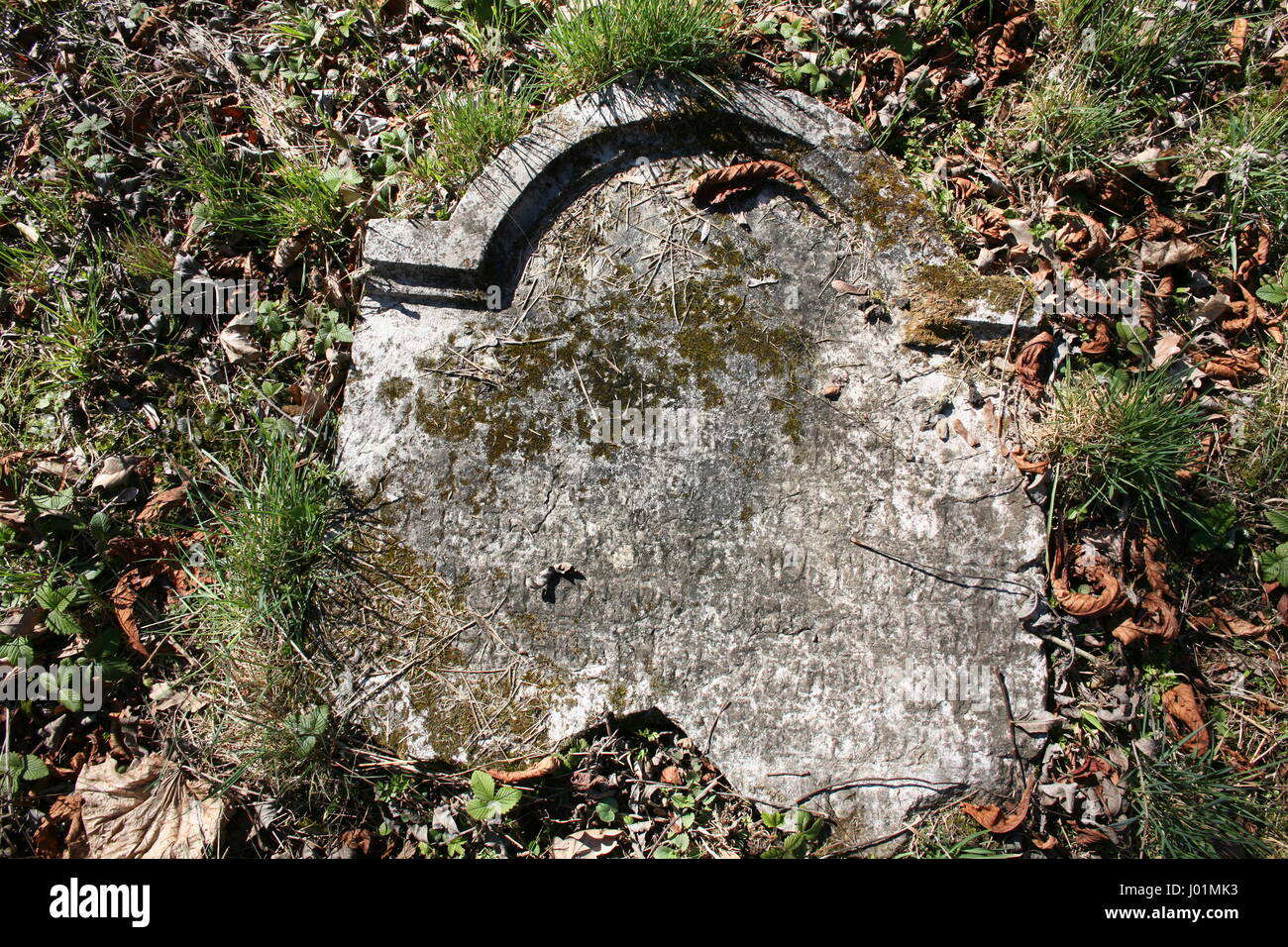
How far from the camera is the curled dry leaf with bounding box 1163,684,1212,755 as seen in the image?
2381 mm

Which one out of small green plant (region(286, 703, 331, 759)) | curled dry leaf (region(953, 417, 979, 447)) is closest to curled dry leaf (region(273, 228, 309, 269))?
small green plant (region(286, 703, 331, 759))

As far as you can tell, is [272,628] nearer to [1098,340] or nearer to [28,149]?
[28,149]

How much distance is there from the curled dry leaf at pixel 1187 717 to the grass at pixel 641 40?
2803mm

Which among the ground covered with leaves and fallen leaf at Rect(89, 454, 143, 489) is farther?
fallen leaf at Rect(89, 454, 143, 489)

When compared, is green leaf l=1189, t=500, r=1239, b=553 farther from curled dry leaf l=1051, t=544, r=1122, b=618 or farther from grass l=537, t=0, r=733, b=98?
grass l=537, t=0, r=733, b=98

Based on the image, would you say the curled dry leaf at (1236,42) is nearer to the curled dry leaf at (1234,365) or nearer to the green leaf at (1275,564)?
the curled dry leaf at (1234,365)

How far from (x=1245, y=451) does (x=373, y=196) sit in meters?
3.54

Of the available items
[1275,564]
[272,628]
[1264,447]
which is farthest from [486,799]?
[1264,447]

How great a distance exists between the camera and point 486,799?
2.22 m

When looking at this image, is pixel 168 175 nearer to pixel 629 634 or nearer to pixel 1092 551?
pixel 629 634

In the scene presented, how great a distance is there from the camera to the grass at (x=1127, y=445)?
2.42 meters

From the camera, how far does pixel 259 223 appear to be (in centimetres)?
298

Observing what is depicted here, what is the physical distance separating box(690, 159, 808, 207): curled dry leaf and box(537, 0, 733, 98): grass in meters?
0.39
